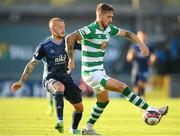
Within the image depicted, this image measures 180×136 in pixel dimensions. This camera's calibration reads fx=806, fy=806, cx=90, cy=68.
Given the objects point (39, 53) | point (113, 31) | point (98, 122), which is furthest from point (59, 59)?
point (98, 122)

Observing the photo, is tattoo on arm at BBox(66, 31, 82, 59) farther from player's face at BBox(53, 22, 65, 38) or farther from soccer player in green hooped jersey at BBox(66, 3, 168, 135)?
player's face at BBox(53, 22, 65, 38)

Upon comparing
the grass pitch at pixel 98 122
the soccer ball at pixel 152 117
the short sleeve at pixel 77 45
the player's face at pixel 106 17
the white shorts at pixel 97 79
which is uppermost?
the player's face at pixel 106 17

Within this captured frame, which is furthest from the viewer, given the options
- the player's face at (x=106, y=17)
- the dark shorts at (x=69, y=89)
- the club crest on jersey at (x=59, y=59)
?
the club crest on jersey at (x=59, y=59)

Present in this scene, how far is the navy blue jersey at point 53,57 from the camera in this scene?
16406 mm

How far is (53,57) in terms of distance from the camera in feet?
53.9

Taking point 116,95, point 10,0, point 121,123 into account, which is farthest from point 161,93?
point 121,123

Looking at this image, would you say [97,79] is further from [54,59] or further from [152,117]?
[54,59]

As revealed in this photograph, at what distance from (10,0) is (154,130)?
3101 centimetres

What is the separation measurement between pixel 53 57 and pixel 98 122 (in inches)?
156

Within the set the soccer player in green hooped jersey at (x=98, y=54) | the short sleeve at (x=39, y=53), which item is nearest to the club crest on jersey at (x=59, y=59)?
the short sleeve at (x=39, y=53)

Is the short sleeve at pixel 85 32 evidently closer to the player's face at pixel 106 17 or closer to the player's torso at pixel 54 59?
the player's face at pixel 106 17

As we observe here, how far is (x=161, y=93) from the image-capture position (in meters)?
40.7

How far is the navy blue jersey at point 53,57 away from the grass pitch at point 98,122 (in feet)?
4.06

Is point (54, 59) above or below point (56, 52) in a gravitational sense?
below
